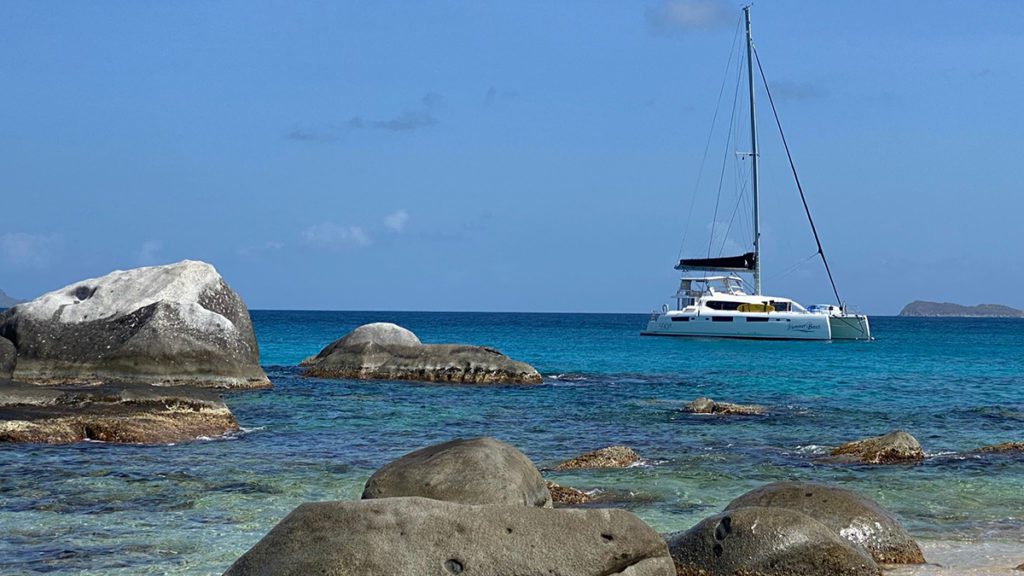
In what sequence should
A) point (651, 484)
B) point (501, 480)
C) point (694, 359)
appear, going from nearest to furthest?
point (501, 480)
point (651, 484)
point (694, 359)

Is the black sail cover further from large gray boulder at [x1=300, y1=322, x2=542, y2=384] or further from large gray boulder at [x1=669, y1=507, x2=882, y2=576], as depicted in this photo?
large gray boulder at [x1=669, y1=507, x2=882, y2=576]

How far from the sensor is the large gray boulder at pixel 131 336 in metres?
27.9

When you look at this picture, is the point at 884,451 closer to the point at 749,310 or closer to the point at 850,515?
the point at 850,515

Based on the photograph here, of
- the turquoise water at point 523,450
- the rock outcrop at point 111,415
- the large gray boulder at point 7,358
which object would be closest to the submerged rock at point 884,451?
the turquoise water at point 523,450

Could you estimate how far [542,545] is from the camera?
7.70 meters

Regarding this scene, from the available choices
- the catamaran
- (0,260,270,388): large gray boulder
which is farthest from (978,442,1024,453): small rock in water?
→ the catamaran

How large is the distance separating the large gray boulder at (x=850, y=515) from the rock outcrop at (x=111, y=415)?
1134 centimetres

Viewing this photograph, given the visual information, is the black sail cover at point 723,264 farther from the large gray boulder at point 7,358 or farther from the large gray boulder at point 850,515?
the large gray boulder at point 850,515

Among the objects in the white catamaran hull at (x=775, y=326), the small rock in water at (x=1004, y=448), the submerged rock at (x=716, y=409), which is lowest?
the small rock in water at (x=1004, y=448)

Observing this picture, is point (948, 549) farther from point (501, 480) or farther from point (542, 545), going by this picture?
point (542, 545)

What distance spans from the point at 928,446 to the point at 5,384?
1699 centimetres

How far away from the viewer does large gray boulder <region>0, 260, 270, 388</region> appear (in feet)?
91.4

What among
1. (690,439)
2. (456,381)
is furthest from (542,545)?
(456,381)

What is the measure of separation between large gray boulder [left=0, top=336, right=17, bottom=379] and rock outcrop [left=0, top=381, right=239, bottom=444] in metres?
7.62
